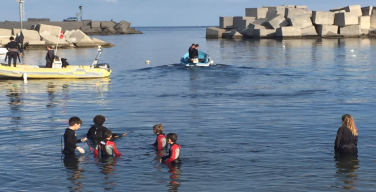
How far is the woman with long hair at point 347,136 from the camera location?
38.1ft

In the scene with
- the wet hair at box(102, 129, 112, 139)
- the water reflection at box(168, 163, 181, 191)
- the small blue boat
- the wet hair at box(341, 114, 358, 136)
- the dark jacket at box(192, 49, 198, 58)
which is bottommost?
the water reflection at box(168, 163, 181, 191)

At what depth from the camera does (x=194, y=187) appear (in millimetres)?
10383

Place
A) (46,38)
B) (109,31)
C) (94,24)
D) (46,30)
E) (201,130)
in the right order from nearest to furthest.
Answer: (201,130) < (46,38) < (46,30) < (94,24) < (109,31)

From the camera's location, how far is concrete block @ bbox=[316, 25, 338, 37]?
80.6 metres

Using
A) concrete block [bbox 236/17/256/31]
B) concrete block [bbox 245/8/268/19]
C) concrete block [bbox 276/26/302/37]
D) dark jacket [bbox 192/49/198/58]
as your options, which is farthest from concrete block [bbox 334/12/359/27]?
dark jacket [bbox 192/49/198/58]

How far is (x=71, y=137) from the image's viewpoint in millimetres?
11992

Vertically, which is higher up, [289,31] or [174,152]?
[289,31]

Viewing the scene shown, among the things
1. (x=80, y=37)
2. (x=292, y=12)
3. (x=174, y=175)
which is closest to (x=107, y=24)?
(x=292, y=12)

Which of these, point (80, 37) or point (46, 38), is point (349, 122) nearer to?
point (46, 38)

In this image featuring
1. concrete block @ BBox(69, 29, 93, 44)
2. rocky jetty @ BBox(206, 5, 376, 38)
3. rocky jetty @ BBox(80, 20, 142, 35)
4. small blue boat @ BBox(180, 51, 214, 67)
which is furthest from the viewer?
rocky jetty @ BBox(80, 20, 142, 35)

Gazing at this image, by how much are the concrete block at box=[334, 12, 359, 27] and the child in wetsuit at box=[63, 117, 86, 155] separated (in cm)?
7281

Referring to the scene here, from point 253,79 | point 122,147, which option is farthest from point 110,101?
point 253,79

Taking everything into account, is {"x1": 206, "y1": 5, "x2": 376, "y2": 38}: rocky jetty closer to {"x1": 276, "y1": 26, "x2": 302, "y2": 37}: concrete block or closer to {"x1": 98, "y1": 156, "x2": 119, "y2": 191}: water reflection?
{"x1": 276, "y1": 26, "x2": 302, "y2": 37}: concrete block

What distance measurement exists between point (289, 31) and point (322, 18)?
568 cm
